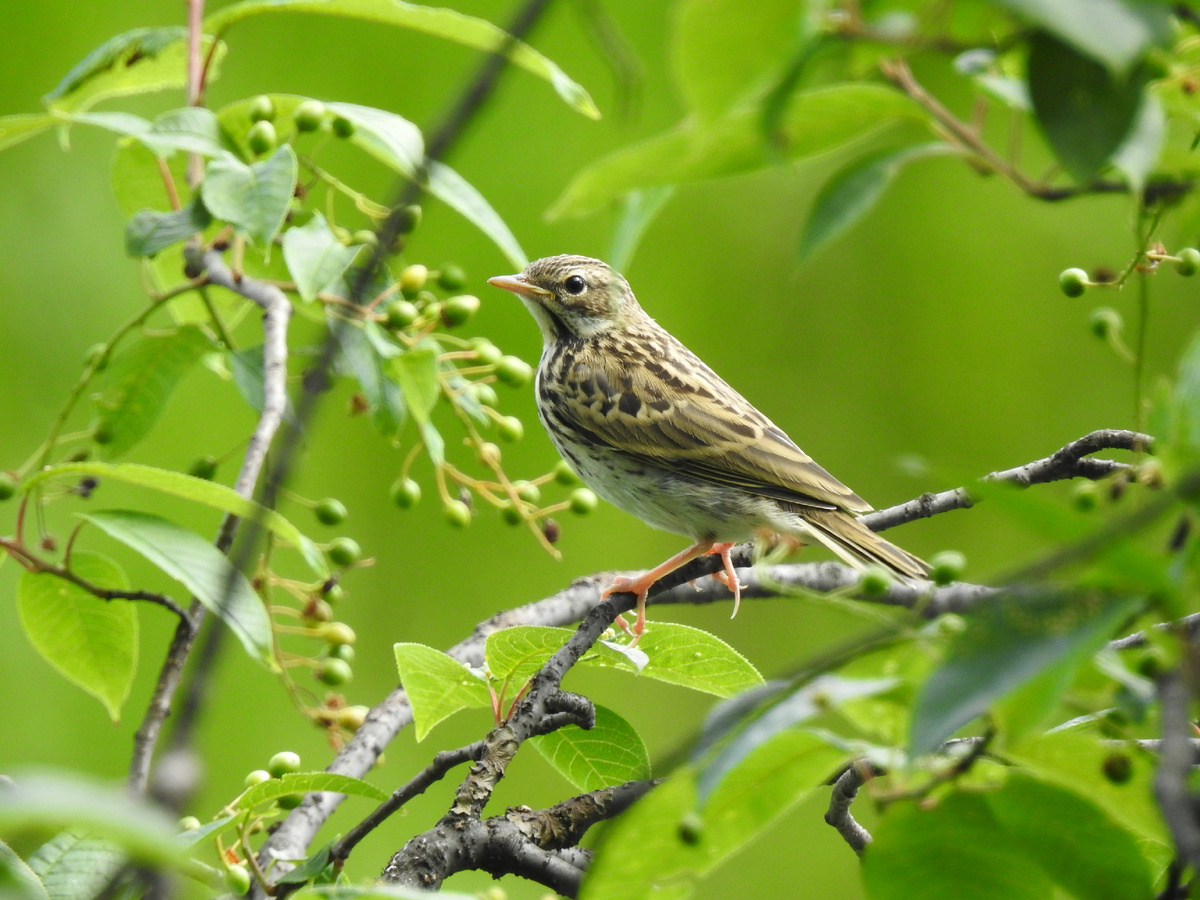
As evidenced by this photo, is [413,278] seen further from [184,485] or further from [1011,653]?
[1011,653]

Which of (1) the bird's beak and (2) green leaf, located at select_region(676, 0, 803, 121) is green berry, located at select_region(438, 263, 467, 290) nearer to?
(1) the bird's beak

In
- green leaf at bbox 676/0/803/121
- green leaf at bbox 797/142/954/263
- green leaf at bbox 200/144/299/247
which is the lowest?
green leaf at bbox 200/144/299/247

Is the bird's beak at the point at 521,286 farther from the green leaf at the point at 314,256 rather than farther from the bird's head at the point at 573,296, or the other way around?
the green leaf at the point at 314,256

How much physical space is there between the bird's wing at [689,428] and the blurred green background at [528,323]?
920mm

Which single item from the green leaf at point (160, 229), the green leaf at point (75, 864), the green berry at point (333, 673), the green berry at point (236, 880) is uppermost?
the green leaf at point (160, 229)

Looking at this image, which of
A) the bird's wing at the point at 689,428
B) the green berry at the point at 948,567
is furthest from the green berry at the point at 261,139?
the bird's wing at the point at 689,428

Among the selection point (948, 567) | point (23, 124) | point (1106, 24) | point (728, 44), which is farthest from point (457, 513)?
point (1106, 24)

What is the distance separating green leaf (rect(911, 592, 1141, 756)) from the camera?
2.12 feet

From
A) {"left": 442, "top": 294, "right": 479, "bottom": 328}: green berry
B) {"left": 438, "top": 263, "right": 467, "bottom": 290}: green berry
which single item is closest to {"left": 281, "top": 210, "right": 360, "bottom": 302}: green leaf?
{"left": 442, "top": 294, "right": 479, "bottom": 328}: green berry

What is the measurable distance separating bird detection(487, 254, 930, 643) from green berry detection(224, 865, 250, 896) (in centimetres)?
133

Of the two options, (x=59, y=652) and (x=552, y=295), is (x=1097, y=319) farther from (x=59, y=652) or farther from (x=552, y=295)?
(x=552, y=295)

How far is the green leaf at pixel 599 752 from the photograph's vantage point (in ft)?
5.59

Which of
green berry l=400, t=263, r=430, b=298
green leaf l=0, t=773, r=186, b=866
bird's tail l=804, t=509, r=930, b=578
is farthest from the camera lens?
bird's tail l=804, t=509, r=930, b=578

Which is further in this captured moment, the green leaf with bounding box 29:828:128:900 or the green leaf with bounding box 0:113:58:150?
the green leaf with bounding box 0:113:58:150
